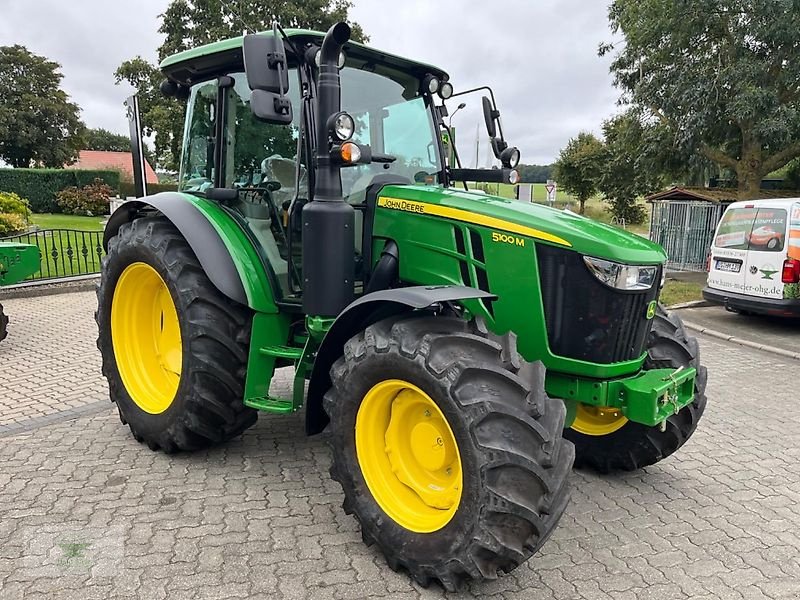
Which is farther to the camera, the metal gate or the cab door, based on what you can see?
the metal gate

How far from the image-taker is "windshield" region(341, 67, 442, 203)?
3.76 m

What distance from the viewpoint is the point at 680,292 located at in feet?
38.9

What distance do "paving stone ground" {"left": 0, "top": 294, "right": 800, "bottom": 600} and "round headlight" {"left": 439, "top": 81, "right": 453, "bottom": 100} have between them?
2.52 m

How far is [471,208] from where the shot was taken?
3.31 m

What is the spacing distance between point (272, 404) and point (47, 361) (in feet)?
13.7

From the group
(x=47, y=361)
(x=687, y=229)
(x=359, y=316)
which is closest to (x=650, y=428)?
(x=359, y=316)

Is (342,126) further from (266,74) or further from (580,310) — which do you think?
(580,310)

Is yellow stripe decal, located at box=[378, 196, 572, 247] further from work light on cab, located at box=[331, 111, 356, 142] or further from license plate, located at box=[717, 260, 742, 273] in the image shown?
license plate, located at box=[717, 260, 742, 273]

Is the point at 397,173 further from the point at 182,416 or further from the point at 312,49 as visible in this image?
the point at 182,416

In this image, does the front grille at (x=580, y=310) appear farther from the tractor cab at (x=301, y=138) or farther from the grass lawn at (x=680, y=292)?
the grass lawn at (x=680, y=292)

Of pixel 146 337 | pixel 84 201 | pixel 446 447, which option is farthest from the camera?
pixel 84 201

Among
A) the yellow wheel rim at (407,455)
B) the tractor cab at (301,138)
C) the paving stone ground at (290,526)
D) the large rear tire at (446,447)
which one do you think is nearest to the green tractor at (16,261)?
the paving stone ground at (290,526)

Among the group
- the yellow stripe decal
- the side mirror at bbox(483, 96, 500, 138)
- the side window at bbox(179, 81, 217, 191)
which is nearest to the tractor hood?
the yellow stripe decal

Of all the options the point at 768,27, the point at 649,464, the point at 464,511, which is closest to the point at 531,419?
the point at 464,511
